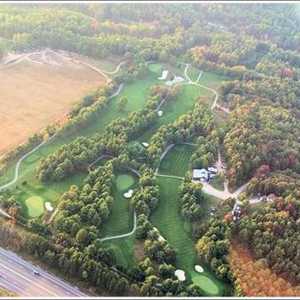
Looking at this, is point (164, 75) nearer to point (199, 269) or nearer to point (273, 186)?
point (273, 186)

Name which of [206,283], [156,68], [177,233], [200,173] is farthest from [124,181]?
[156,68]

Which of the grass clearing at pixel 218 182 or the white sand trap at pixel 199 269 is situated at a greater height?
the grass clearing at pixel 218 182

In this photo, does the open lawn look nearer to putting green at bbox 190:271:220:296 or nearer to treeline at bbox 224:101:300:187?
treeline at bbox 224:101:300:187

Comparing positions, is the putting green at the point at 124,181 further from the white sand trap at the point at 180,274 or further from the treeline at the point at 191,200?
the white sand trap at the point at 180,274

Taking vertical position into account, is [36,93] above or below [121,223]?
above

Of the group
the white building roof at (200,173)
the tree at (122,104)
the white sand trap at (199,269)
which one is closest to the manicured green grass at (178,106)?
the tree at (122,104)

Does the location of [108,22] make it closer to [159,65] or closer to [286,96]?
[159,65]

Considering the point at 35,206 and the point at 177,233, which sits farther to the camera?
the point at 35,206
